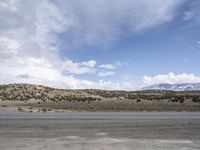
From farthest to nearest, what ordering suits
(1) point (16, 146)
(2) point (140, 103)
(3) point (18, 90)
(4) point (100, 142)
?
(3) point (18, 90)
(2) point (140, 103)
(4) point (100, 142)
(1) point (16, 146)

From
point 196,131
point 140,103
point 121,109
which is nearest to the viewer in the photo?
point 196,131

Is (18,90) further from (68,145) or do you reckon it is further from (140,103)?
(68,145)

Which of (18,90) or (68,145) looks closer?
(68,145)

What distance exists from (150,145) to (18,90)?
90.8 metres

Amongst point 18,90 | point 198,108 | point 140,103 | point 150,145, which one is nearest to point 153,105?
point 140,103

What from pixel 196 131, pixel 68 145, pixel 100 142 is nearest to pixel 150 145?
pixel 100 142

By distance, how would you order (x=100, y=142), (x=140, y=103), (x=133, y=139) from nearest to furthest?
(x=100, y=142), (x=133, y=139), (x=140, y=103)

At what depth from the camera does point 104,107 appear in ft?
188

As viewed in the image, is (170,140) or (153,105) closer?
(170,140)

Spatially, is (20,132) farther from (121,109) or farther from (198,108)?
(198,108)

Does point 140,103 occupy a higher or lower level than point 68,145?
higher

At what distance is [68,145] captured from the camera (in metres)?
18.5

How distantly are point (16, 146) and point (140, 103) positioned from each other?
42644 mm

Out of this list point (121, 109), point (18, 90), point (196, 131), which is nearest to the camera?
point (196, 131)
